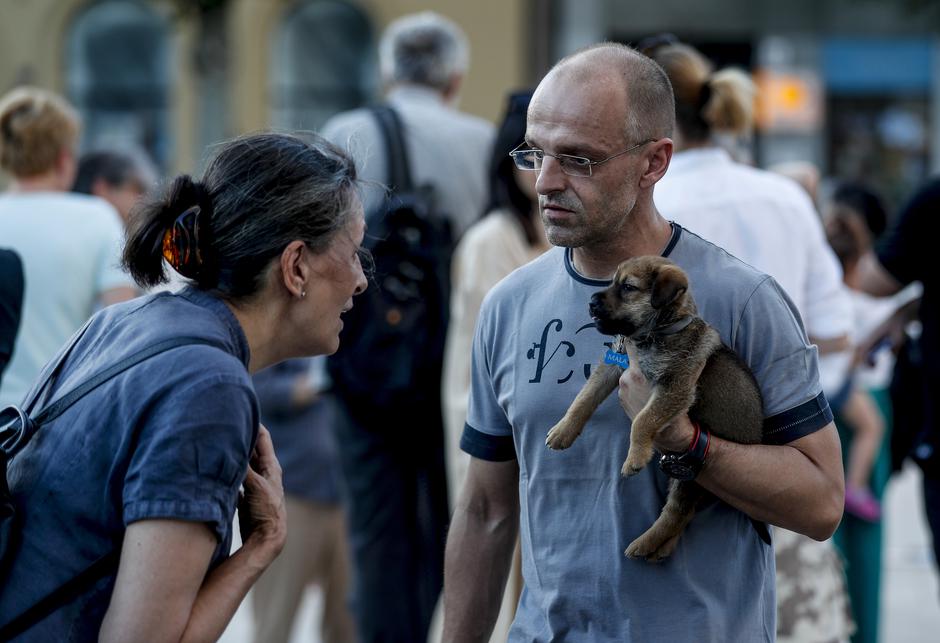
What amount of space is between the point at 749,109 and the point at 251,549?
7.81ft

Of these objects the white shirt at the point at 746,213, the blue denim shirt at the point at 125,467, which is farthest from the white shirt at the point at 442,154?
the blue denim shirt at the point at 125,467

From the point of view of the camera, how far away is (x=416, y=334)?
5.24 m

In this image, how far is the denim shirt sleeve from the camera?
85.7 inches

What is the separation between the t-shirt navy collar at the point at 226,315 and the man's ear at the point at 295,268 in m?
0.12

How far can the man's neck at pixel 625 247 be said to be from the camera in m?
2.63

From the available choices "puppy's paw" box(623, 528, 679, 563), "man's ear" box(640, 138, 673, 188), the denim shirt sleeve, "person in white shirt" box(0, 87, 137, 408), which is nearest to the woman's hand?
the denim shirt sleeve

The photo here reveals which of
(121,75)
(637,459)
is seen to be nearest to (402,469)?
(637,459)

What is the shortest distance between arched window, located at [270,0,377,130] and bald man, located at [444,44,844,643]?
1529 centimetres

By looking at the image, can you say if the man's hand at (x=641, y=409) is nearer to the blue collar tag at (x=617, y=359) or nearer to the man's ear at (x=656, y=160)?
the blue collar tag at (x=617, y=359)

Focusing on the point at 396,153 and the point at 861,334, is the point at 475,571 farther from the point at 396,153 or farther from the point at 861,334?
the point at 861,334

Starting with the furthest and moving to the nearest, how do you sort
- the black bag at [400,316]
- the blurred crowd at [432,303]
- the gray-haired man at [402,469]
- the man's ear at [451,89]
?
the man's ear at [451,89] → the gray-haired man at [402,469] → the black bag at [400,316] → the blurred crowd at [432,303]

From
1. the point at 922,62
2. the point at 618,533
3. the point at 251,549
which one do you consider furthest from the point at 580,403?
the point at 922,62

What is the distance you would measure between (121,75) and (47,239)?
551 inches

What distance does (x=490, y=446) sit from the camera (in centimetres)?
287
